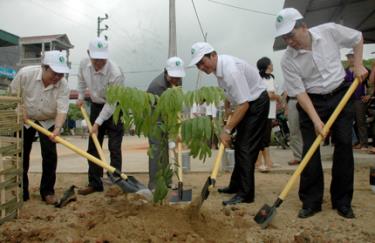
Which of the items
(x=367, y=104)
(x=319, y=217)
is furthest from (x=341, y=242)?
A: (x=367, y=104)

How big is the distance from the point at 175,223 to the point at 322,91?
176cm

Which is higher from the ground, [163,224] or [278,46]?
[278,46]

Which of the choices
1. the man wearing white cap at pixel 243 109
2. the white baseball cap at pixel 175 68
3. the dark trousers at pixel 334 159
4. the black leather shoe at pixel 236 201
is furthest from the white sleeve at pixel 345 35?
the black leather shoe at pixel 236 201

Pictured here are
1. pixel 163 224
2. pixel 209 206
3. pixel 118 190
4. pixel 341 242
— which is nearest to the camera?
pixel 341 242

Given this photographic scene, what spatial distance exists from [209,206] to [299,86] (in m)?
1.45

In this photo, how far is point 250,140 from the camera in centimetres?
399

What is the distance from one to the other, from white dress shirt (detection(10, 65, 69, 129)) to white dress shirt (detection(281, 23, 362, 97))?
7.88 feet

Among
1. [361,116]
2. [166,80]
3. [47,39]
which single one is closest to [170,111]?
[166,80]

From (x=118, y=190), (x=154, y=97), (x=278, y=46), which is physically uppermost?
(x=278, y=46)

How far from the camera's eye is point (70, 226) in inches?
123

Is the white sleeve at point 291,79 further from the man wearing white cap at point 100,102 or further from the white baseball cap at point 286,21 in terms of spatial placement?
the man wearing white cap at point 100,102

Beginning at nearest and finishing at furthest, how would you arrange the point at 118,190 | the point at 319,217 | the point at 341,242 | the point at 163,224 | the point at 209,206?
the point at 341,242 < the point at 163,224 < the point at 319,217 < the point at 209,206 < the point at 118,190

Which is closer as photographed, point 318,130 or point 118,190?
point 318,130

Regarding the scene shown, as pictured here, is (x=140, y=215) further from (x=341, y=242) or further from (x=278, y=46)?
(x=278, y=46)
